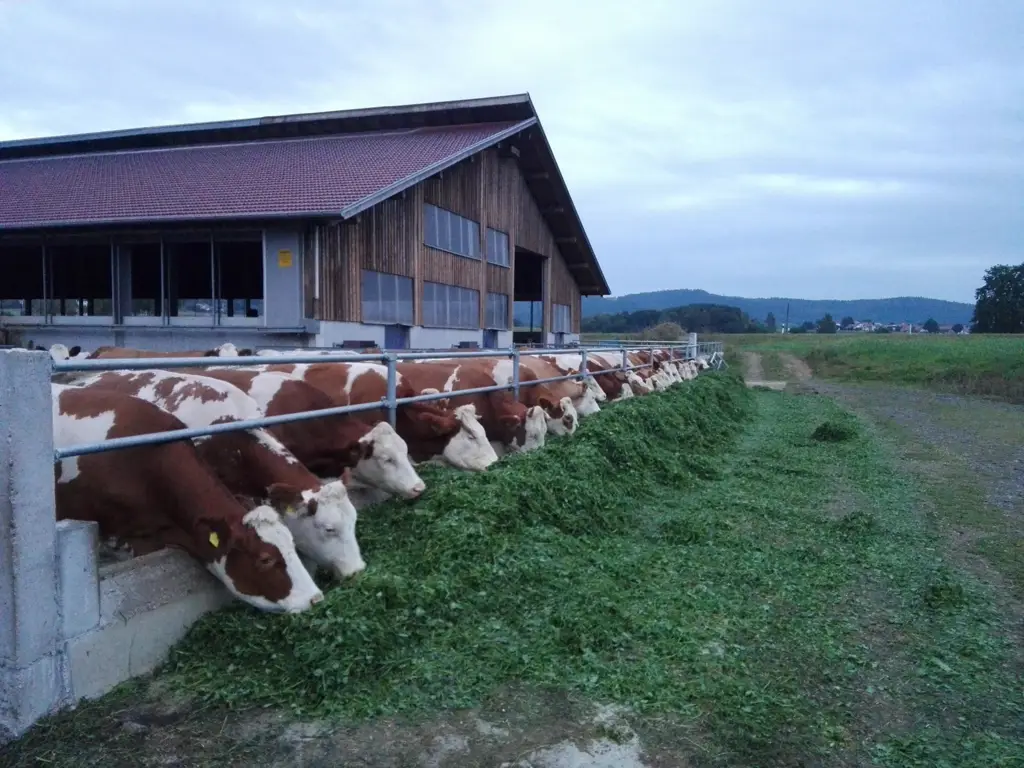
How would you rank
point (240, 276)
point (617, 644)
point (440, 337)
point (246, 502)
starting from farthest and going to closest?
point (440, 337), point (240, 276), point (246, 502), point (617, 644)

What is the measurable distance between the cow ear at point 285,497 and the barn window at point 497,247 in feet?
68.3

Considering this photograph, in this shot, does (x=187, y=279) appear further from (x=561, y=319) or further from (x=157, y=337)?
(x=561, y=319)

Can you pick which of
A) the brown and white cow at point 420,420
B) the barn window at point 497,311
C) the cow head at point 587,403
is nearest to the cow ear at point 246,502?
the brown and white cow at point 420,420

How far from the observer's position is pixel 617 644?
402 cm

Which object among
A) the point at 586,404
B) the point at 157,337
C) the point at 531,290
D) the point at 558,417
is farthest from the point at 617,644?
the point at 531,290

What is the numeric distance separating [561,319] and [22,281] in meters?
18.7

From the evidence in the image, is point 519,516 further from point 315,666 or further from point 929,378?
point 929,378

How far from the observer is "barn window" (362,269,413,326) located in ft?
60.6

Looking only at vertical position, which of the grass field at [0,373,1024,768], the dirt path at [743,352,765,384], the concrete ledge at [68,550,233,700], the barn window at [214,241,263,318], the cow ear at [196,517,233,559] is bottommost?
the dirt path at [743,352,765,384]

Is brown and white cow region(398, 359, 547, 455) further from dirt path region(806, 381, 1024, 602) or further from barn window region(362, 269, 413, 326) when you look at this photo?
barn window region(362, 269, 413, 326)

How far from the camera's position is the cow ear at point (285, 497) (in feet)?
14.3

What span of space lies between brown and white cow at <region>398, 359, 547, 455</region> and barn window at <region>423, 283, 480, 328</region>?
12.1 metres

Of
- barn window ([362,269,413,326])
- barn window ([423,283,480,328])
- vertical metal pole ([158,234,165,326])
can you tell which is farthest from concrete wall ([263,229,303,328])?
barn window ([423,283,480,328])

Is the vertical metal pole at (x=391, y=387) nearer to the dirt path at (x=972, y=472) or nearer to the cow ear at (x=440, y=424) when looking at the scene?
the cow ear at (x=440, y=424)
